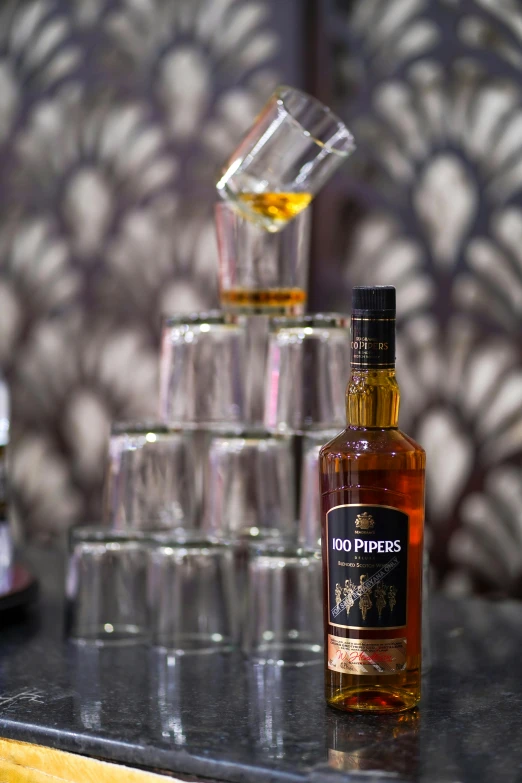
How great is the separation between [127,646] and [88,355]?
39.0 inches

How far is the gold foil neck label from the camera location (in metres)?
1.02

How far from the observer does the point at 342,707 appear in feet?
3.49

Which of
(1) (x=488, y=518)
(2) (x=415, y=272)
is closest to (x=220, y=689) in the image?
(1) (x=488, y=518)

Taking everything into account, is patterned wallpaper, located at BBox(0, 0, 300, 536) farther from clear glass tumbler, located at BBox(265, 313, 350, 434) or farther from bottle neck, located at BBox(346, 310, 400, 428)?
bottle neck, located at BBox(346, 310, 400, 428)

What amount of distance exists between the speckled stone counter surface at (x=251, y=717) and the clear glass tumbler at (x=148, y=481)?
163mm

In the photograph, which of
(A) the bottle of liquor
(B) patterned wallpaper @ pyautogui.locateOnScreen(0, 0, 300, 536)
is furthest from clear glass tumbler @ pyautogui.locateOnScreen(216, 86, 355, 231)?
(B) patterned wallpaper @ pyautogui.locateOnScreen(0, 0, 300, 536)

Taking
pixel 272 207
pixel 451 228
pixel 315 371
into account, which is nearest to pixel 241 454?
pixel 315 371

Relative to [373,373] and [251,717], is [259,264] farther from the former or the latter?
[251,717]

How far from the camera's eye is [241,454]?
4.39 ft

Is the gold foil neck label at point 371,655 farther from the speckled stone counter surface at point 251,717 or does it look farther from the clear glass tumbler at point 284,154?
the clear glass tumbler at point 284,154

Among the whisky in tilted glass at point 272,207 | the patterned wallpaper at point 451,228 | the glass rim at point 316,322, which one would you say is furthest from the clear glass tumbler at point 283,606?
the patterned wallpaper at point 451,228

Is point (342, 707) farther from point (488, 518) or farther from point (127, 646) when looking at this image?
point (488, 518)

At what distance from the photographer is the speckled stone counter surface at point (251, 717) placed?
93 cm

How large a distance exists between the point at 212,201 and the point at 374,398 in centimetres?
111
